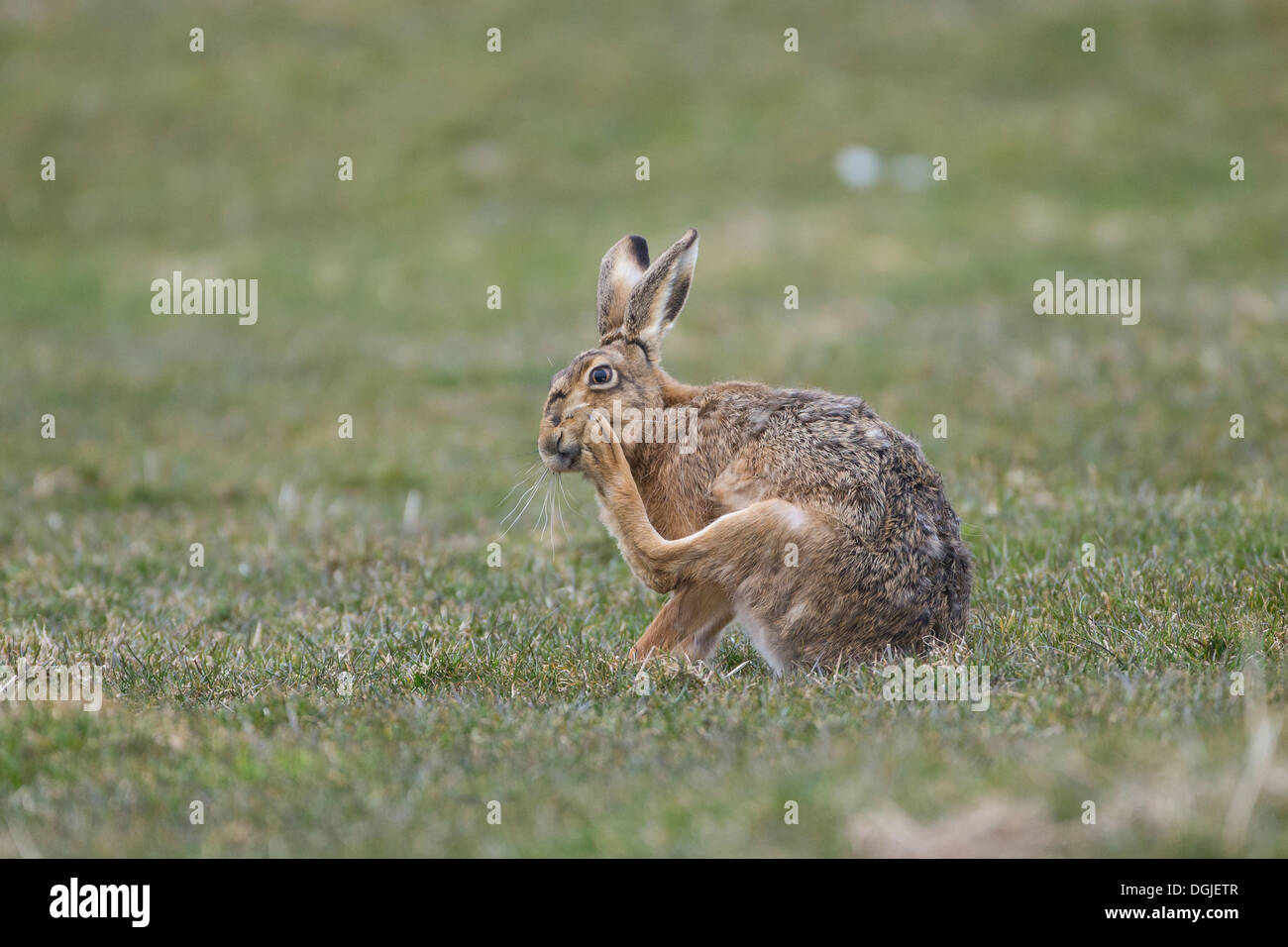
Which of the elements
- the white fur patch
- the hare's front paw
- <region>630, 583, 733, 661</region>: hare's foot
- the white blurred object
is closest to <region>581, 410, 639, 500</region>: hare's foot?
the hare's front paw

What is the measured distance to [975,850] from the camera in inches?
149

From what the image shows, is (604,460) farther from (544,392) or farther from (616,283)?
(544,392)

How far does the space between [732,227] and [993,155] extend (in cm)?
530

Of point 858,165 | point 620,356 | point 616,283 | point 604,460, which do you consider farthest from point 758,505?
point 858,165

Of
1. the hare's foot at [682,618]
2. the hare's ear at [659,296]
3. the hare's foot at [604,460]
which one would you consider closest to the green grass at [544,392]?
the hare's foot at [682,618]

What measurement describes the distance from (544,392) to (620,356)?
6.73m

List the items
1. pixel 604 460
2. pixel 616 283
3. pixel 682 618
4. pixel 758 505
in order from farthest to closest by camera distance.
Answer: pixel 616 283 → pixel 604 460 → pixel 682 618 → pixel 758 505

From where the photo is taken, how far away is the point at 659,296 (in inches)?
272

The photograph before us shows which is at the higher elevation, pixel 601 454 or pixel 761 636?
pixel 601 454

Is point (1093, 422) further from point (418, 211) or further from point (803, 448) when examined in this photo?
point (418, 211)

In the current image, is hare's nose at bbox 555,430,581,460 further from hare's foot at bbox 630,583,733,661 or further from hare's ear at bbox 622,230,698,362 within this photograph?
hare's foot at bbox 630,583,733,661

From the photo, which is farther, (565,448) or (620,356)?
(620,356)

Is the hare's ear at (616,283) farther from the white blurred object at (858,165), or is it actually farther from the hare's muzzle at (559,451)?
the white blurred object at (858,165)
